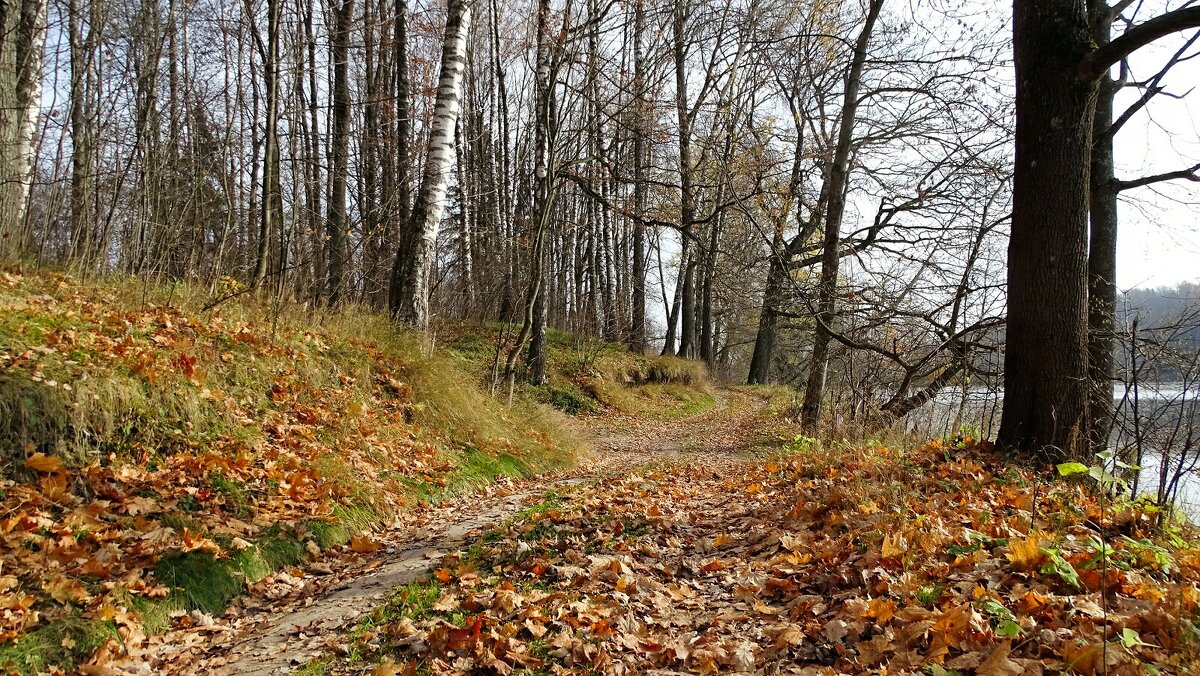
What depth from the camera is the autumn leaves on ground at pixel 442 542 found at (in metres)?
2.73

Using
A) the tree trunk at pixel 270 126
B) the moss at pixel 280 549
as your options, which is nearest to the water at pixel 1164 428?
the moss at pixel 280 549

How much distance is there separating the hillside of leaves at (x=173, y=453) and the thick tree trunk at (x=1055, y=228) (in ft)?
18.0

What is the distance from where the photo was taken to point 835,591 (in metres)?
3.25

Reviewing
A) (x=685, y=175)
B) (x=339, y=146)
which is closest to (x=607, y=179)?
(x=685, y=175)

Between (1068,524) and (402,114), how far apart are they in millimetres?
15154

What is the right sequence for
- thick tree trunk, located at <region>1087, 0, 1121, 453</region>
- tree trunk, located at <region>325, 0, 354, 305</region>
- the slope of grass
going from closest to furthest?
1. thick tree trunk, located at <region>1087, 0, 1121, 453</region>
2. tree trunk, located at <region>325, 0, 354, 305</region>
3. the slope of grass

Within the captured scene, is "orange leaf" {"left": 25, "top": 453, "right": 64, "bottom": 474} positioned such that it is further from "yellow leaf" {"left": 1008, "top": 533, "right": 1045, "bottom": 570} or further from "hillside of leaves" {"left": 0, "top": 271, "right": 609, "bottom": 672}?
"yellow leaf" {"left": 1008, "top": 533, "right": 1045, "bottom": 570}

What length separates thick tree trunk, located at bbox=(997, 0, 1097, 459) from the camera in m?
4.83

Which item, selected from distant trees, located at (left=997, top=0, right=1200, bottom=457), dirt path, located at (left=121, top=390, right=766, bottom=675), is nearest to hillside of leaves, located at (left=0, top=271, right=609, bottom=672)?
dirt path, located at (left=121, top=390, right=766, bottom=675)

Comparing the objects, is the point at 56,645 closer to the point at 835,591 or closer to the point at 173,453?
the point at 173,453

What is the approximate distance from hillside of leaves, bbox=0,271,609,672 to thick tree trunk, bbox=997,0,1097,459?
5.49 metres

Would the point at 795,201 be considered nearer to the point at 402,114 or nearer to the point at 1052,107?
the point at 1052,107

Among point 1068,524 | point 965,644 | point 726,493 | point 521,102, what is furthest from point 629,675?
point 521,102

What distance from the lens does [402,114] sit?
14.9 m
